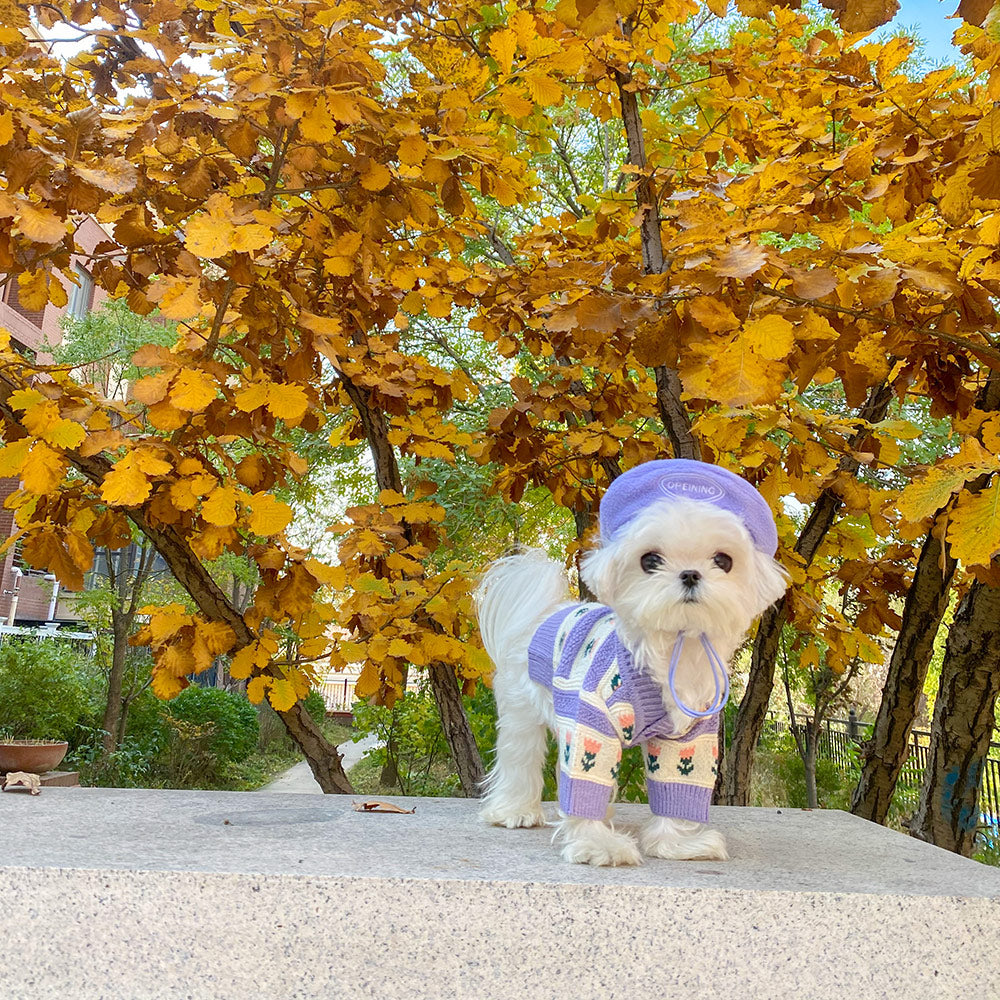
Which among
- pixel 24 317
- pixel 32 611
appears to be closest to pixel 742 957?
pixel 24 317

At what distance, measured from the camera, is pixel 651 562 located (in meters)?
1.68

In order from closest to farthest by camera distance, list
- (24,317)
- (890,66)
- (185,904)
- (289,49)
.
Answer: (185,904), (289,49), (890,66), (24,317)

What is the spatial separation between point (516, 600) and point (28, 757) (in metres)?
5.28

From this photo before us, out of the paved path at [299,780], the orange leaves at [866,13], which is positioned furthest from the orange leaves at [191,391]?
the paved path at [299,780]


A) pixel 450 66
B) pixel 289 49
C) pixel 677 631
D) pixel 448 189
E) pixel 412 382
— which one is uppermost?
pixel 450 66

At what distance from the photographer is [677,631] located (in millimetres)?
1700

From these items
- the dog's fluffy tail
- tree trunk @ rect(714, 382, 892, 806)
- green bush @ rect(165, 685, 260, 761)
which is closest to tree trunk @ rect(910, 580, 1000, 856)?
tree trunk @ rect(714, 382, 892, 806)

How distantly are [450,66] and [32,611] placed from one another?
53.6 ft

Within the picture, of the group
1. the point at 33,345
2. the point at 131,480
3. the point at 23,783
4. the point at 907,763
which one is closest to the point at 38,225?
the point at 131,480

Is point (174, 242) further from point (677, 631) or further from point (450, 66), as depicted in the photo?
point (677, 631)

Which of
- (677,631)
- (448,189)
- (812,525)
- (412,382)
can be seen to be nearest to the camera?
(677,631)

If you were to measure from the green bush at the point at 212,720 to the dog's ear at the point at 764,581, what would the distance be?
882cm

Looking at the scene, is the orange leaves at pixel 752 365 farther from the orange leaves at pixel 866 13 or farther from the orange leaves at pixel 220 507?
the orange leaves at pixel 220 507

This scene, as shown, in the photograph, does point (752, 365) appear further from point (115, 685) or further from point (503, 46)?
point (115, 685)
